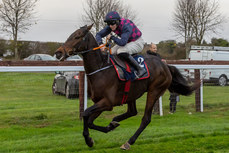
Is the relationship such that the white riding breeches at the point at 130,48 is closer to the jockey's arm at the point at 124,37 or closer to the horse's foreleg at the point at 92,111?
the jockey's arm at the point at 124,37

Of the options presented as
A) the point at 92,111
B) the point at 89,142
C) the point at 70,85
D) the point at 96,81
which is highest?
the point at 96,81

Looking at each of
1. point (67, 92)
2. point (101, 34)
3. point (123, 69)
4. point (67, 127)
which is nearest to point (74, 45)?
point (101, 34)

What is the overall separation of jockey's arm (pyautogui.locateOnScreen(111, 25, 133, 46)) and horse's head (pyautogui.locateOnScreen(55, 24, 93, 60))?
535mm

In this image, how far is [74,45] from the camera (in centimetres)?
455

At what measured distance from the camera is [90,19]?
2702cm

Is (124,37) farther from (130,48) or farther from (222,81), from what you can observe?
(222,81)

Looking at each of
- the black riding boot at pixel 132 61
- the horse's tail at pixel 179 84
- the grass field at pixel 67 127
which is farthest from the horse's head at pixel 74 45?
the horse's tail at pixel 179 84

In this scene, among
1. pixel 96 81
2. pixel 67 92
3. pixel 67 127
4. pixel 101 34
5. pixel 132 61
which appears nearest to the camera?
pixel 96 81

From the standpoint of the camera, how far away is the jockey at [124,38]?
4.90m

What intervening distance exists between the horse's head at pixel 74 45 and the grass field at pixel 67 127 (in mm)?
A: 1670

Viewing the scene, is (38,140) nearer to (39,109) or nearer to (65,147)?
(65,147)

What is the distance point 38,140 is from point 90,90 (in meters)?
1.57

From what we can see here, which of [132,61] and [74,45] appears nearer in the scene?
[74,45]

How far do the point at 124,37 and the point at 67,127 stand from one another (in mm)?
2906
